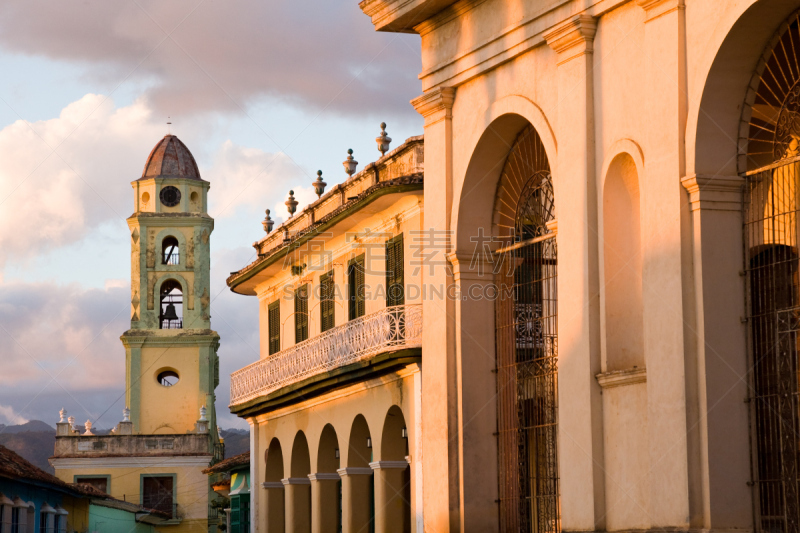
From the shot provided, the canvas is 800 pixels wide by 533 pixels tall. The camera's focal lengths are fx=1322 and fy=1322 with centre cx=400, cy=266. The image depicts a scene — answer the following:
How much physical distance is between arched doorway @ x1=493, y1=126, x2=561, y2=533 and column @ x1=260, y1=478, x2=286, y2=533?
13307mm

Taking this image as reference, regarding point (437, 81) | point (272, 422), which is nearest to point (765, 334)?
point (437, 81)

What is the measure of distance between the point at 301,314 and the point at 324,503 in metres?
4.08

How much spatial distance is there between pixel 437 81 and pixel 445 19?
777 mm

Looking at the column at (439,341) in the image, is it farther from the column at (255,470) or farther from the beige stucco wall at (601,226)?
the column at (255,470)

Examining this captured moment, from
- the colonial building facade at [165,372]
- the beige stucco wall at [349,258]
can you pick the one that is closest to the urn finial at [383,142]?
the beige stucco wall at [349,258]

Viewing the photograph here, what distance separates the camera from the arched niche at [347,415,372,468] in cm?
2338

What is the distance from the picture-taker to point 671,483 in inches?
466

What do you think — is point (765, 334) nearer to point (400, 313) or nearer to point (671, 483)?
point (671, 483)

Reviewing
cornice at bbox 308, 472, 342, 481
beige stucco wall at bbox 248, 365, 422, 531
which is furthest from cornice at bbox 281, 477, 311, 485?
cornice at bbox 308, 472, 342, 481

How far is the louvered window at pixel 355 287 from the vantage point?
23578 millimetres

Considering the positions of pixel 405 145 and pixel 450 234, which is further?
pixel 405 145

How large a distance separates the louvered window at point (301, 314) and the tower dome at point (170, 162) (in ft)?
83.0

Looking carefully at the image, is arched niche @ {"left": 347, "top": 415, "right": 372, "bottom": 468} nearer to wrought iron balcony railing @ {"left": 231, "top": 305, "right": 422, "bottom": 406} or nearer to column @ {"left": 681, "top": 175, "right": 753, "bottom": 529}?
wrought iron balcony railing @ {"left": 231, "top": 305, "right": 422, "bottom": 406}

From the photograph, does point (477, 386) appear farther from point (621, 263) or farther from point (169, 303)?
point (169, 303)
